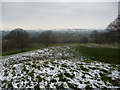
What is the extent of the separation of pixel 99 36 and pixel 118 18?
18709 mm

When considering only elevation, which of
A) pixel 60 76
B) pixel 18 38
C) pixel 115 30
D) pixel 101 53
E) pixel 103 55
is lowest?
pixel 103 55

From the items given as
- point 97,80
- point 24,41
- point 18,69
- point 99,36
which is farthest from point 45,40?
point 97,80

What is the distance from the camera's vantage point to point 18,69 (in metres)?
7.72

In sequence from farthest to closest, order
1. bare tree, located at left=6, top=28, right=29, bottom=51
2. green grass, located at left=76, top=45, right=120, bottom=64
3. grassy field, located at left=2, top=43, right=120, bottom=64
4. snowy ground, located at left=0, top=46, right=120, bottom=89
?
bare tree, located at left=6, top=28, right=29, bottom=51, grassy field, located at left=2, top=43, right=120, bottom=64, green grass, located at left=76, top=45, right=120, bottom=64, snowy ground, located at left=0, top=46, right=120, bottom=89

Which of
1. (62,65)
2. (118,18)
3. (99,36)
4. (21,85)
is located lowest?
(21,85)

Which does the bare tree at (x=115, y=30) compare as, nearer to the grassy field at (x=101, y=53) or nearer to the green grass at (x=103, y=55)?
the grassy field at (x=101, y=53)

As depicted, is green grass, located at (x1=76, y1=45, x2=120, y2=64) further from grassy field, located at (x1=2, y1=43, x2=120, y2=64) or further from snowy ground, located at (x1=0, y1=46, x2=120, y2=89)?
snowy ground, located at (x1=0, y1=46, x2=120, y2=89)

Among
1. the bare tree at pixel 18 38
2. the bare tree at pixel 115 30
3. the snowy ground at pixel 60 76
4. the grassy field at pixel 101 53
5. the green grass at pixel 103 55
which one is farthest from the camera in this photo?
Result: the bare tree at pixel 18 38

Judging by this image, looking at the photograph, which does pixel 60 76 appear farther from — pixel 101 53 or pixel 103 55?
pixel 101 53

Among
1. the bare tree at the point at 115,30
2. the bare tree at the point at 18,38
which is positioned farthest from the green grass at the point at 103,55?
the bare tree at the point at 18,38

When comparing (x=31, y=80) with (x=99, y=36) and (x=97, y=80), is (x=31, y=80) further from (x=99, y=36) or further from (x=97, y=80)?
(x=99, y=36)

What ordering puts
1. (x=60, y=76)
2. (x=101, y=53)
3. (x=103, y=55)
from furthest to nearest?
(x=101, y=53) → (x=103, y=55) → (x=60, y=76)

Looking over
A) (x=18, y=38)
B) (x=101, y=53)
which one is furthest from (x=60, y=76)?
(x=18, y=38)

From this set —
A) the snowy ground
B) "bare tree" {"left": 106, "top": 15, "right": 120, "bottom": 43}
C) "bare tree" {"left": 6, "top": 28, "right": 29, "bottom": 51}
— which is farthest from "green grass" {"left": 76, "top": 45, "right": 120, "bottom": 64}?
"bare tree" {"left": 6, "top": 28, "right": 29, "bottom": 51}
